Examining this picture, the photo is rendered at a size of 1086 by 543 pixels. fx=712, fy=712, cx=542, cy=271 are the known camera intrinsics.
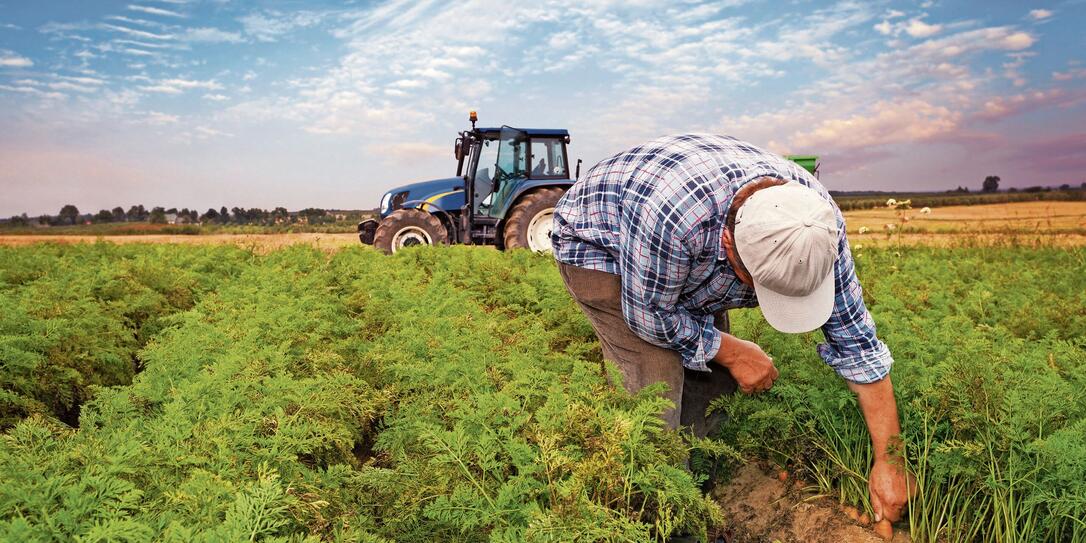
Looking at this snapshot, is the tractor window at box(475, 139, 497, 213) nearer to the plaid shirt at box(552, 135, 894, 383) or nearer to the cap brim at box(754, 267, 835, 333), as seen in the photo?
the plaid shirt at box(552, 135, 894, 383)

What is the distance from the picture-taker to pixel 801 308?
9.08 feet

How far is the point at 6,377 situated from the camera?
498 cm

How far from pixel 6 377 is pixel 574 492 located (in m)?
4.61

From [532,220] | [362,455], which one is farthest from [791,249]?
[532,220]

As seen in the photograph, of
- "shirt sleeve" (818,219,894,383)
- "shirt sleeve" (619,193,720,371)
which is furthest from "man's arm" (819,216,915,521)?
"shirt sleeve" (619,193,720,371)

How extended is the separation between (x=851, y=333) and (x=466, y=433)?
5.42 feet

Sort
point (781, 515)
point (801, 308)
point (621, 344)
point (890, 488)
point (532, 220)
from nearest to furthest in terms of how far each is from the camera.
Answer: point (801, 308)
point (890, 488)
point (621, 344)
point (781, 515)
point (532, 220)

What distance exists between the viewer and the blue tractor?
41.8 ft

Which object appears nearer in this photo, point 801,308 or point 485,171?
point 801,308

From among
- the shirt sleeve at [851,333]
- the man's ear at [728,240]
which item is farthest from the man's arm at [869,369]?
the man's ear at [728,240]

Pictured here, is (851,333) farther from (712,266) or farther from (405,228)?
(405,228)

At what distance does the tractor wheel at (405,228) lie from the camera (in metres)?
13.6

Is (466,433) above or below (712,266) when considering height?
below

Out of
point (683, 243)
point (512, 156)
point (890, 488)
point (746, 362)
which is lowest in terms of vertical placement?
point (890, 488)
